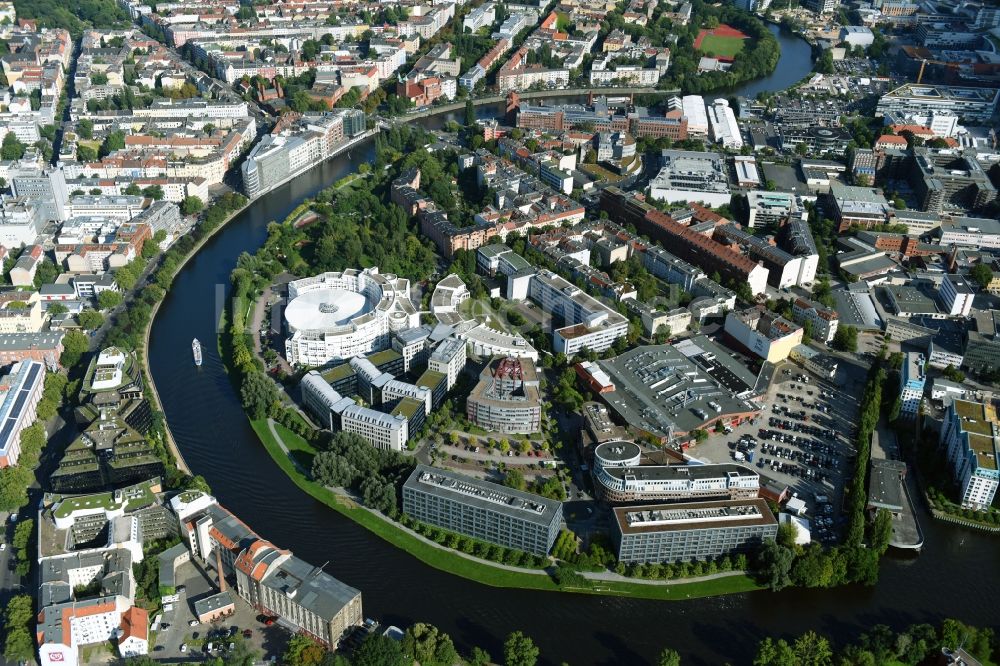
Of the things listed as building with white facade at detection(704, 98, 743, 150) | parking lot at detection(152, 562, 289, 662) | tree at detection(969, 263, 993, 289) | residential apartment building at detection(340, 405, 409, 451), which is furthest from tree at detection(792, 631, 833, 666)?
building with white facade at detection(704, 98, 743, 150)

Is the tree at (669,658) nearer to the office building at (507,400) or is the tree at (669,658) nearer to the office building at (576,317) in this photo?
the office building at (507,400)

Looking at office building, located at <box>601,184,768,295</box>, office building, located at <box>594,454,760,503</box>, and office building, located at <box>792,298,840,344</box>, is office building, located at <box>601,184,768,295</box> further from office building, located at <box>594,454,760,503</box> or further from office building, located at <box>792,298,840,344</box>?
office building, located at <box>594,454,760,503</box>

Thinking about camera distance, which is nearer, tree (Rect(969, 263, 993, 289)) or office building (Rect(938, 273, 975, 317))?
office building (Rect(938, 273, 975, 317))

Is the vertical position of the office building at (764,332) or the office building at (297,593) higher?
the office building at (764,332)

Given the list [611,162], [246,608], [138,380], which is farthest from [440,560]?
[611,162]

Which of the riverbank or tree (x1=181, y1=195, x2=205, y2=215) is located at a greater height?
tree (x1=181, y1=195, x2=205, y2=215)

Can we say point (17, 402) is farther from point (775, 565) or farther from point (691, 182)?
point (691, 182)

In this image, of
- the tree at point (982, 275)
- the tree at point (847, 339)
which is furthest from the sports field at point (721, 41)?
the tree at point (847, 339)
